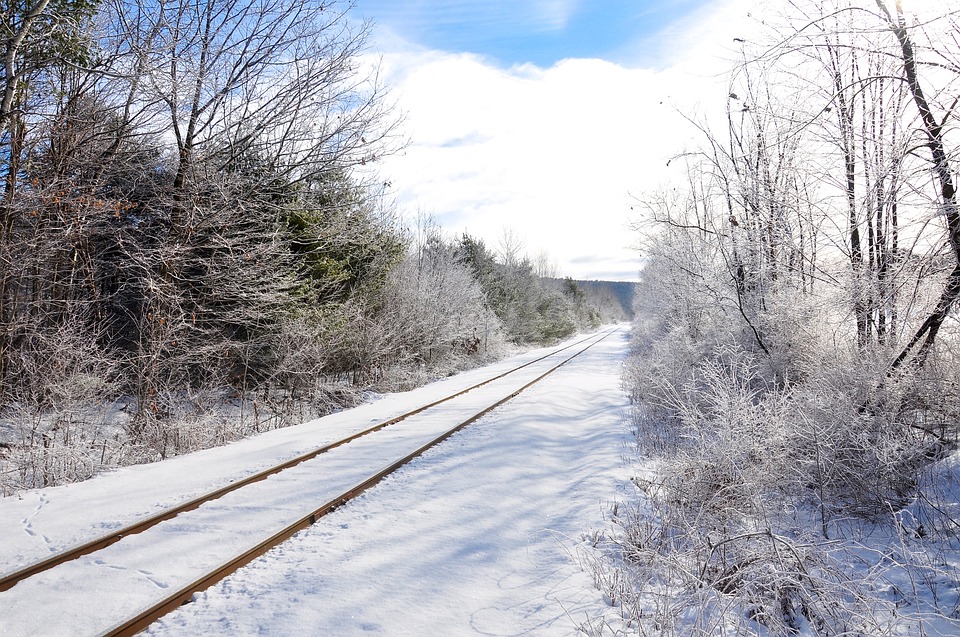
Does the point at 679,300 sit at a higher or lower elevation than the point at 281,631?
higher

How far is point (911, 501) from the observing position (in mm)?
6312

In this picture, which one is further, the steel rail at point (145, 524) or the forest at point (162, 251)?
the forest at point (162, 251)

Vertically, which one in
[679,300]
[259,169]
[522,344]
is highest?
[259,169]

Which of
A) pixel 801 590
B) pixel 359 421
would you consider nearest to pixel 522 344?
pixel 359 421

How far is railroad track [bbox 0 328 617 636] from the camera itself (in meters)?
3.84

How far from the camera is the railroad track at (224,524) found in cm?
384

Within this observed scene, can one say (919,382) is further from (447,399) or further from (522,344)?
(522,344)

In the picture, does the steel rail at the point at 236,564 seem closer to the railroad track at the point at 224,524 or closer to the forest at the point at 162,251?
the railroad track at the point at 224,524

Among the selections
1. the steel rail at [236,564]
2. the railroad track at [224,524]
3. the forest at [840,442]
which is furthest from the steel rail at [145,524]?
the forest at [840,442]

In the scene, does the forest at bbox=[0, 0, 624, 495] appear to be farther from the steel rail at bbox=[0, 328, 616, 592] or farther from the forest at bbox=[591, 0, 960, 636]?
the forest at bbox=[591, 0, 960, 636]

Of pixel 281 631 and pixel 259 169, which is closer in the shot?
pixel 281 631

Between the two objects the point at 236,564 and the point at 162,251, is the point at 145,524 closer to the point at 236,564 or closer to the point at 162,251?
the point at 236,564

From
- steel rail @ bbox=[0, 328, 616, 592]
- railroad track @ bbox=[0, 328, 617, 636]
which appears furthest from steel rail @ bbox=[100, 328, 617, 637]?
steel rail @ bbox=[0, 328, 616, 592]

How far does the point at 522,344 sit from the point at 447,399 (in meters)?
33.4
